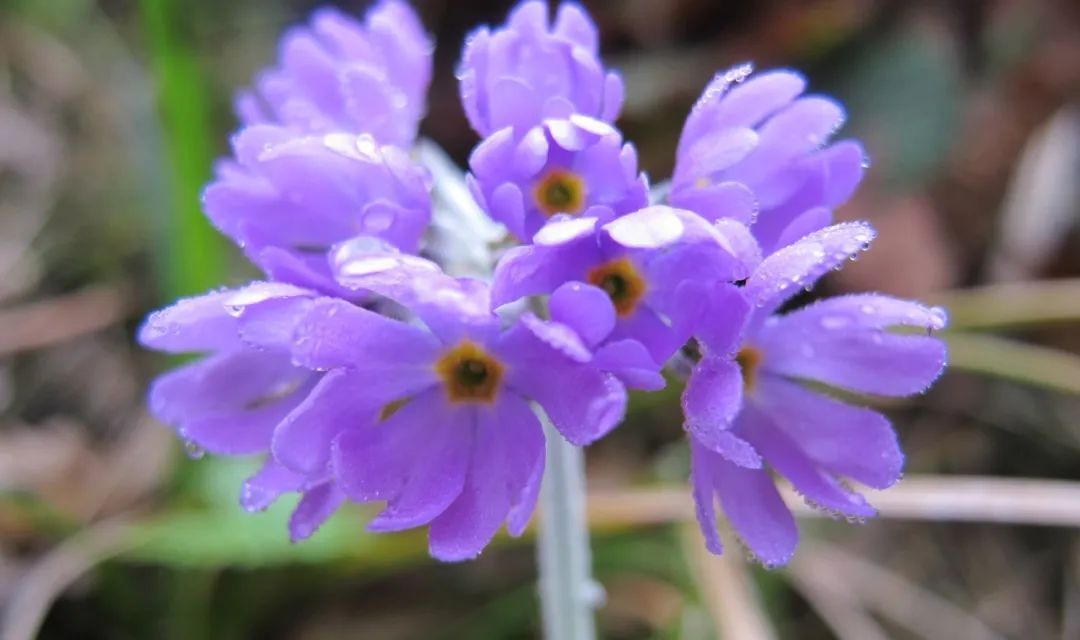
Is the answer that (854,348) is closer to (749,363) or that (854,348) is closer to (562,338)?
(749,363)

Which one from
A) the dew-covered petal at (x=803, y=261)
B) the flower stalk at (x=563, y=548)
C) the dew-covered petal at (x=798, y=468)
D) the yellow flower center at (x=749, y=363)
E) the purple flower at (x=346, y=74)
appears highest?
the purple flower at (x=346, y=74)

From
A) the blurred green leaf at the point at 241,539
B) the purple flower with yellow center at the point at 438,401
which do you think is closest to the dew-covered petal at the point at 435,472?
the purple flower with yellow center at the point at 438,401

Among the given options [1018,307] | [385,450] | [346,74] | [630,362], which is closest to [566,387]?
[630,362]

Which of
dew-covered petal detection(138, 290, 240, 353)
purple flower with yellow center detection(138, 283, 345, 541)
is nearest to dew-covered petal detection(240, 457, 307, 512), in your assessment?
purple flower with yellow center detection(138, 283, 345, 541)

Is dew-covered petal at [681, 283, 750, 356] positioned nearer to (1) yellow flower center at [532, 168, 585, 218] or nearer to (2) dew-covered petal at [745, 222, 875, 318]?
(2) dew-covered petal at [745, 222, 875, 318]

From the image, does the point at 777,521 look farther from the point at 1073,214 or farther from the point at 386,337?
the point at 1073,214

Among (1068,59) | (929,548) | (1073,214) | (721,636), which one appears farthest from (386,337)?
(1068,59)

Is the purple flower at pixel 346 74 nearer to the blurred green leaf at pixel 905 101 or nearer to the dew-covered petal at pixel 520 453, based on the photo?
the dew-covered petal at pixel 520 453
